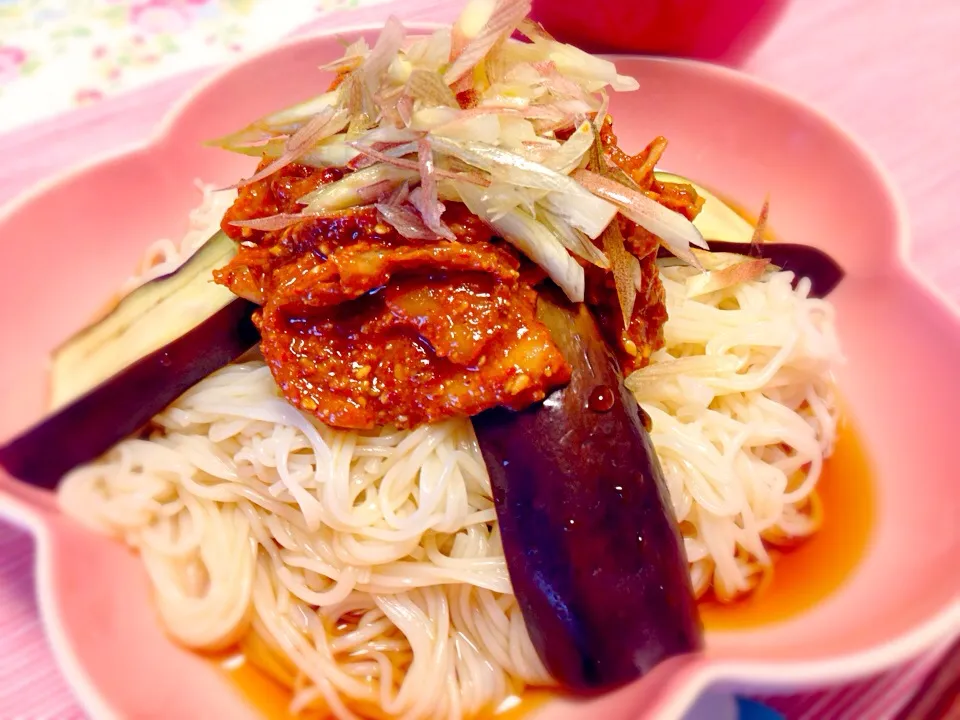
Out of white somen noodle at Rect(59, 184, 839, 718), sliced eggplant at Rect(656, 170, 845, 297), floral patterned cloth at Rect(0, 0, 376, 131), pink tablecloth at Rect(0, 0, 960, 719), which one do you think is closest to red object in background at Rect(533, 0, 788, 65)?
pink tablecloth at Rect(0, 0, 960, 719)

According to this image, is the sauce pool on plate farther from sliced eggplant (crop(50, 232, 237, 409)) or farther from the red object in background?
the red object in background

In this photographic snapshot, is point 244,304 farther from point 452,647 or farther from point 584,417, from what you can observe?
point 452,647

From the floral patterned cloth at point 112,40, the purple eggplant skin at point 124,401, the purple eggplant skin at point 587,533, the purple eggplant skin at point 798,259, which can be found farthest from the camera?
the floral patterned cloth at point 112,40

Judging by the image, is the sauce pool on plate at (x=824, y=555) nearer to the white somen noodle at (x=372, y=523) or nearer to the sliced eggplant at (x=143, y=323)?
the white somen noodle at (x=372, y=523)

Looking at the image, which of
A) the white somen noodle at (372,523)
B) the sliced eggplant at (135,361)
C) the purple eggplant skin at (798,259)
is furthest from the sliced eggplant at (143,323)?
the purple eggplant skin at (798,259)

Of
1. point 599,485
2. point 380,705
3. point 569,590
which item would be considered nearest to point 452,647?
point 380,705

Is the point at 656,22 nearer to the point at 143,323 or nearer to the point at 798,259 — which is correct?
the point at 798,259
